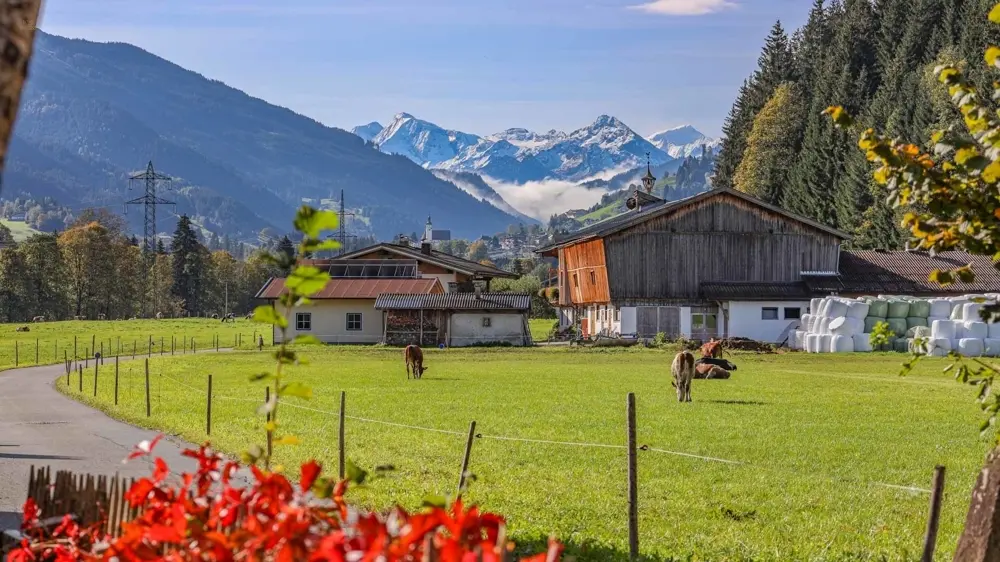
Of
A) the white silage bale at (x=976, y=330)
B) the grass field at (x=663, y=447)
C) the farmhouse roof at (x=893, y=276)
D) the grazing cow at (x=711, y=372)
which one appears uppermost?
the farmhouse roof at (x=893, y=276)

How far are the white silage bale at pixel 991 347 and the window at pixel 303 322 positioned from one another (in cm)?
3938

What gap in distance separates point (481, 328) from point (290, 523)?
6733 centimetres

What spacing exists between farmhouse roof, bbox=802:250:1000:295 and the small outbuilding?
58.0ft

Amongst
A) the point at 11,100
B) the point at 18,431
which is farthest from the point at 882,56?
the point at 11,100

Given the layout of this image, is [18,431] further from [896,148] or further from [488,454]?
[896,148]

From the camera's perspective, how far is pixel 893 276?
7256cm

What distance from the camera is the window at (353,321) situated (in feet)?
245

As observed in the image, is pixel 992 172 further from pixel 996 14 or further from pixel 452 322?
pixel 452 322

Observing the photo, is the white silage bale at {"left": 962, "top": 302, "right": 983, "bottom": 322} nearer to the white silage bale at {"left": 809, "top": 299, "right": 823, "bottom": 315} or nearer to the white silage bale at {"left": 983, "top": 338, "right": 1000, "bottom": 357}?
the white silage bale at {"left": 983, "top": 338, "right": 1000, "bottom": 357}

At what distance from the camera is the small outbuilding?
2763 inches

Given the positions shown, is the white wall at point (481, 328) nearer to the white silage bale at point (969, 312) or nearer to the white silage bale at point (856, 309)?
the white silage bale at point (856, 309)

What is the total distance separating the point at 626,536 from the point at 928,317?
50.7m

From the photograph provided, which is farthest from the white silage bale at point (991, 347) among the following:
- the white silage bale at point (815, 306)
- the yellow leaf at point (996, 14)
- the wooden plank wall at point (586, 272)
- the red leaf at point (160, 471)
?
the red leaf at point (160, 471)

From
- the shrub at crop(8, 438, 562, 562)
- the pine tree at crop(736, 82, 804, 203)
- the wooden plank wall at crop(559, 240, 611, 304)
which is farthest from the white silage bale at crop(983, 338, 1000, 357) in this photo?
the pine tree at crop(736, 82, 804, 203)
